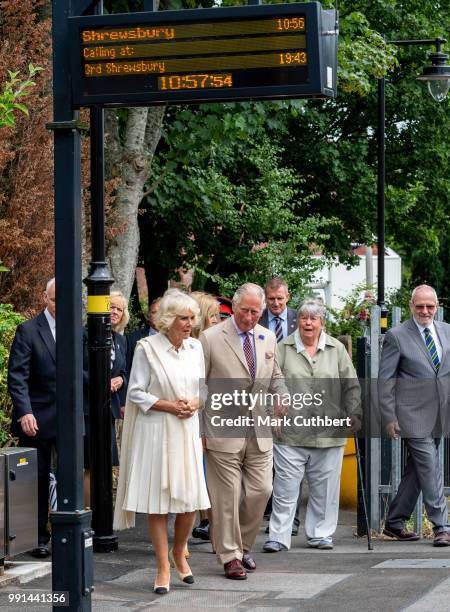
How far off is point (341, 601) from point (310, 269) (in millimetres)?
13047

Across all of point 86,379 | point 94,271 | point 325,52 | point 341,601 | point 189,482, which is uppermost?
point 325,52

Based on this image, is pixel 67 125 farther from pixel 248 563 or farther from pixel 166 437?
pixel 248 563

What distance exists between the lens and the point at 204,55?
6.89m

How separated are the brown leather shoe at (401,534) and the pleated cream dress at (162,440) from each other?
2.65m

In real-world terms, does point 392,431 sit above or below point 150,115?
below

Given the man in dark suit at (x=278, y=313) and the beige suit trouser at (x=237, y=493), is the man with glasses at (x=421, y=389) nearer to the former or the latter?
the man in dark suit at (x=278, y=313)

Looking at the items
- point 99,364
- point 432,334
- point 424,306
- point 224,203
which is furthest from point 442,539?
point 224,203

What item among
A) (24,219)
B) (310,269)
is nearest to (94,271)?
(24,219)

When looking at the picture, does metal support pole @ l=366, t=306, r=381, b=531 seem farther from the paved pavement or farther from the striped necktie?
the striped necktie

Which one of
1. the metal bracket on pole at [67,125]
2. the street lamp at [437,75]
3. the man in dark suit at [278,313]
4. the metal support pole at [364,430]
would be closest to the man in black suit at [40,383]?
the man in dark suit at [278,313]

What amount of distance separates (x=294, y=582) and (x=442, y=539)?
204 cm

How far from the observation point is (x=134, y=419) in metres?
8.92

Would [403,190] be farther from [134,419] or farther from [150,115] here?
[134,419]

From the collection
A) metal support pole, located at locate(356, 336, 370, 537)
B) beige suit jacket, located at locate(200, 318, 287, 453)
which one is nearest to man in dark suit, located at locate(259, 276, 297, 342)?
metal support pole, located at locate(356, 336, 370, 537)
